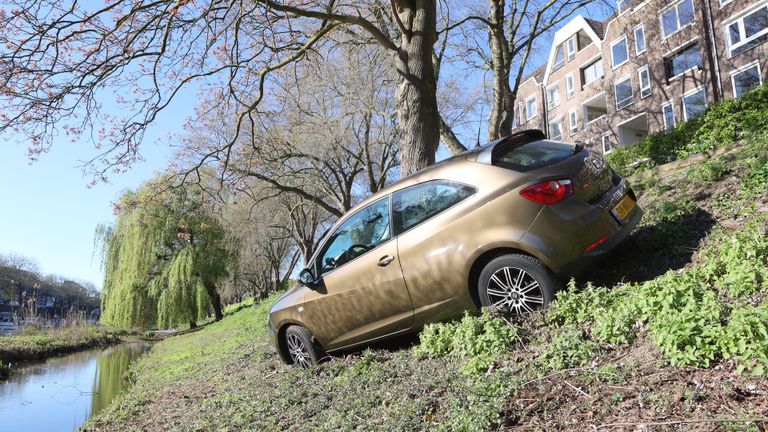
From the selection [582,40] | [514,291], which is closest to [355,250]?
[514,291]

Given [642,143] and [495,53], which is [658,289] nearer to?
[495,53]

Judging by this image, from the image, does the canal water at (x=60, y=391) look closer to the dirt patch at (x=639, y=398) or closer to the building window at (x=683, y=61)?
the dirt patch at (x=639, y=398)

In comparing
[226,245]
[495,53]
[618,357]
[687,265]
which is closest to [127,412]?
[618,357]

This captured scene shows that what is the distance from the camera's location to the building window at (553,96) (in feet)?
122

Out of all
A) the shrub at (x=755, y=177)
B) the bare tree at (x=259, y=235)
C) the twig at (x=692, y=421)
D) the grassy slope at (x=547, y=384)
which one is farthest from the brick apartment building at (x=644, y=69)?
the bare tree at (x=259, y=235)

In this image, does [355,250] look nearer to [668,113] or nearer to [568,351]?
[568,351]

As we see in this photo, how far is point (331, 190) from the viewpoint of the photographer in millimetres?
21500

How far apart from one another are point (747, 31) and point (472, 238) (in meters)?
23.8

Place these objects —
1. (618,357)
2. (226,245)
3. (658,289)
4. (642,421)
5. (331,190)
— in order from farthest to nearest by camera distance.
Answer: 1. (226,245)
2. (331,190)
3. (658,289)
4. (618,357)
5. (642,421)

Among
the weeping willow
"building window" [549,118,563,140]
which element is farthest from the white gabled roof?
the weeping willow

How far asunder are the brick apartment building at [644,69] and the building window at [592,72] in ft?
0.22

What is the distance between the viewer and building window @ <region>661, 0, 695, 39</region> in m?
24.6

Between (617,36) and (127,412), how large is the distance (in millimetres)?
31436

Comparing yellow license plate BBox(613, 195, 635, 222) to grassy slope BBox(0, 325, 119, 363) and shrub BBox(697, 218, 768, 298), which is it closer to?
shrub BBox(697, 218, 768, 298)
